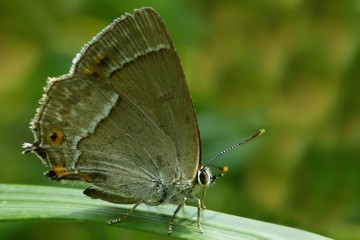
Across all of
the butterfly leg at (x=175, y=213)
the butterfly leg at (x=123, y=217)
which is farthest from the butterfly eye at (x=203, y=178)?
the butterfly leg at (x=123, y=217)

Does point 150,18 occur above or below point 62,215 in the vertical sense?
above

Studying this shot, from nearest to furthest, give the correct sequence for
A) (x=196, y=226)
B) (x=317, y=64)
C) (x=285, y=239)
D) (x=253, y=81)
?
(x=285, y=239) < (x=196, y=226) < (x=317, y=64) < (x=253, y=81)

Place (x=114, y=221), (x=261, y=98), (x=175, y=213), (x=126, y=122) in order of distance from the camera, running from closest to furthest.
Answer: (x=114, y=221) → (x=175, y=213) → (x=126, y=122) → (x=261, y=98)

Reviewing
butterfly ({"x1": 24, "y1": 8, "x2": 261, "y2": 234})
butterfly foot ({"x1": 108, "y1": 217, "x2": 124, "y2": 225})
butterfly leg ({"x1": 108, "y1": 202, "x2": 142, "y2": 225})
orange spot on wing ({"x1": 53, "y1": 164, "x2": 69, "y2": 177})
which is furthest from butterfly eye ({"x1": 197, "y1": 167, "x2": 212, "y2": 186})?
orange spot on wing ({"x1": 53, "y1": 164, "x2": 69, "y2": 177})

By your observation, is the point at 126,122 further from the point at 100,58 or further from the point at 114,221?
the point at 114,221

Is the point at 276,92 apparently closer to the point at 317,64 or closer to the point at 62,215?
the point at 317,64

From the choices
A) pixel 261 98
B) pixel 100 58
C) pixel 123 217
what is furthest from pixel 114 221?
pixel 261 98

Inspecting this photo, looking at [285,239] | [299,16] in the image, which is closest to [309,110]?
[299,16]
